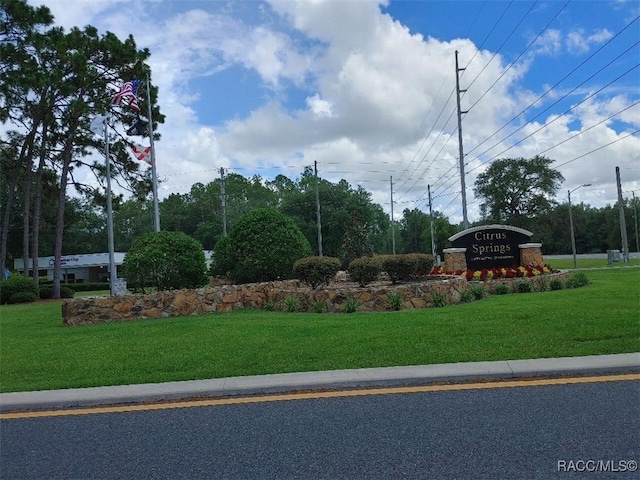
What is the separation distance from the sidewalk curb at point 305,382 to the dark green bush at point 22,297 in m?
27.3

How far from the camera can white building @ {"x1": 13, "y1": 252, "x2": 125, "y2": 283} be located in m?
60.7

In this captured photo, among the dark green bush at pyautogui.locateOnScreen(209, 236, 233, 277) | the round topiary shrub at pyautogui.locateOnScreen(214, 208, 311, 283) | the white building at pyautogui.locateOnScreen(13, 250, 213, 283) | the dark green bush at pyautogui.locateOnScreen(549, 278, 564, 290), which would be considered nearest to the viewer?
the dark green bush at pyautogui.locateOnScreen(549, 278, 564, 290)

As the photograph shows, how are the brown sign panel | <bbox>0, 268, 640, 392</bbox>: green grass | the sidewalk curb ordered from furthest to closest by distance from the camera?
the brown sign panel < <bbox>0, 268, 640, 392</bbox>: green grass < the sidewalk curb

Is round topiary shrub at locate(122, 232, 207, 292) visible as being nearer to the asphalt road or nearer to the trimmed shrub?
the asphalt road

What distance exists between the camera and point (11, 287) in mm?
31156

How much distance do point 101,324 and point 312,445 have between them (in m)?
10.8

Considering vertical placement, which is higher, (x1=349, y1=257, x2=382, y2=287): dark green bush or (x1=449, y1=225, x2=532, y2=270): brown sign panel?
(x1=449, y1=225, x2=532, y2=270): brown sign panel

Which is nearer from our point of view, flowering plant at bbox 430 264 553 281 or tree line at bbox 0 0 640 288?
flowering plant at bbox 430 264 553 281

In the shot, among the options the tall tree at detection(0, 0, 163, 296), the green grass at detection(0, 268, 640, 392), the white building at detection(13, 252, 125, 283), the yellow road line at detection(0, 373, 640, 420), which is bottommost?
the yellow road line at detection(0, 373, 640, 420)

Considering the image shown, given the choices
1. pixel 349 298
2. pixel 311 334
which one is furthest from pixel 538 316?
pixel 349 298

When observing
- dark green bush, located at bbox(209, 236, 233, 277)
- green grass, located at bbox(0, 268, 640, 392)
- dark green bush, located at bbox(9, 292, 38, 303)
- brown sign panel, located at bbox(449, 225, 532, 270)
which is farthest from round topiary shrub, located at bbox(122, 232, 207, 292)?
dark green bush, located at bbox(9, 292, 38, 303)

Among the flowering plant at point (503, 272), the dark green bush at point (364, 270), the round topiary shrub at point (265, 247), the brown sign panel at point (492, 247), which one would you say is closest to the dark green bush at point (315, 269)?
the dark green bush at point (364, 270)

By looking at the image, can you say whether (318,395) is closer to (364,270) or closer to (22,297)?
(364,270)

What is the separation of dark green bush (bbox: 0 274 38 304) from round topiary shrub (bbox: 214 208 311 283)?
1949cm
